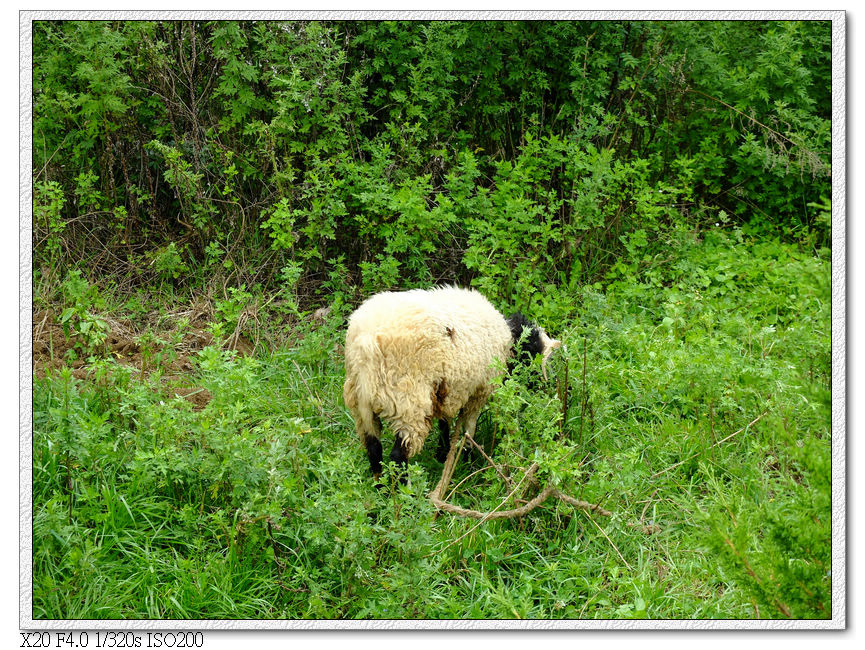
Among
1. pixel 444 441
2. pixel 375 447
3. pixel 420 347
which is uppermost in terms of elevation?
pixel 420 347

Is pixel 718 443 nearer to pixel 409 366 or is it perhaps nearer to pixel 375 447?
pixel 409 366

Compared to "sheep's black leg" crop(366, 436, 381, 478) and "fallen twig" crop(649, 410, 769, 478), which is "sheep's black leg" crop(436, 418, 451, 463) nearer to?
"sheep's black leg" crop(366, 436, 381, 478)

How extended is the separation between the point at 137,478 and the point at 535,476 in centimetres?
213

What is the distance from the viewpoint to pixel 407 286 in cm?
603

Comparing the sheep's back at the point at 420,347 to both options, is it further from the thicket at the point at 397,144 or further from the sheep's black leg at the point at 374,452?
the thicket at the point at 397,144

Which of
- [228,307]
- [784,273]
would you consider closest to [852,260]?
[784,273]

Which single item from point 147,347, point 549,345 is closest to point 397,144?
point 549,345

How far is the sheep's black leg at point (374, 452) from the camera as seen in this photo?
409 centimetres

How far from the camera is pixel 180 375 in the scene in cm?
507

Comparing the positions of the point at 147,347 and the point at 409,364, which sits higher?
the point at 409,364

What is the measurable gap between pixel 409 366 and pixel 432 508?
86 centimetres

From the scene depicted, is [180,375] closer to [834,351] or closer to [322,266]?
[322,266]

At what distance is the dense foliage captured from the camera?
3.36 meters

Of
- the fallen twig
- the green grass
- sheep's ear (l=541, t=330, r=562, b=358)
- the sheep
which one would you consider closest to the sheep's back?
the sheep
